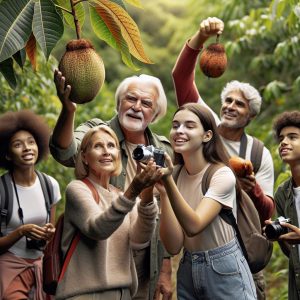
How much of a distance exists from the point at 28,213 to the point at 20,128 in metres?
0.55

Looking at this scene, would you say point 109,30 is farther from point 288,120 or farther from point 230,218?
point 288,120

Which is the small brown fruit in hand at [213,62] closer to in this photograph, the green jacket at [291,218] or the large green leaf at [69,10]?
the green jacket at [291,218]

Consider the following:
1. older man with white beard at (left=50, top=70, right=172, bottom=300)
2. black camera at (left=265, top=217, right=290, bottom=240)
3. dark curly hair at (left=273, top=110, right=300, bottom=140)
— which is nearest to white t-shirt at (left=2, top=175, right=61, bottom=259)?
older man with white beard at (left=50, top=70, right=172, bottom=300)

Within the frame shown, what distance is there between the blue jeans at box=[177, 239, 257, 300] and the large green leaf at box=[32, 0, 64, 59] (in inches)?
58.1

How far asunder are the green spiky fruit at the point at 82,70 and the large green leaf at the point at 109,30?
159 millimetres

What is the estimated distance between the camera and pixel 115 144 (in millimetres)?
4230

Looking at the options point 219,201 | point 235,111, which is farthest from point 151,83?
point 219,201

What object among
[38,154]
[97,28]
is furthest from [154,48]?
[97,28]

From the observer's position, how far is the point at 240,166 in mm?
4445

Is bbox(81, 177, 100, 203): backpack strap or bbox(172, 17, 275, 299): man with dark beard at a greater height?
bbox(172, 17, 275, 299): man with dark beard

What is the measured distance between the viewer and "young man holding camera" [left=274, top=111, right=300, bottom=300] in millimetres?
4875

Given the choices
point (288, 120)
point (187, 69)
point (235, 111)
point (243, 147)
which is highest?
point (187, 69)

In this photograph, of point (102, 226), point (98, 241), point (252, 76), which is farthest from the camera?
point (252, 76)

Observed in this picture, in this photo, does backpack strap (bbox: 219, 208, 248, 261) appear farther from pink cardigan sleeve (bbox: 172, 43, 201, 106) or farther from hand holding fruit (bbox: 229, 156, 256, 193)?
pink cardigan sleeve (bbox: 172, 43, 201, 106)
